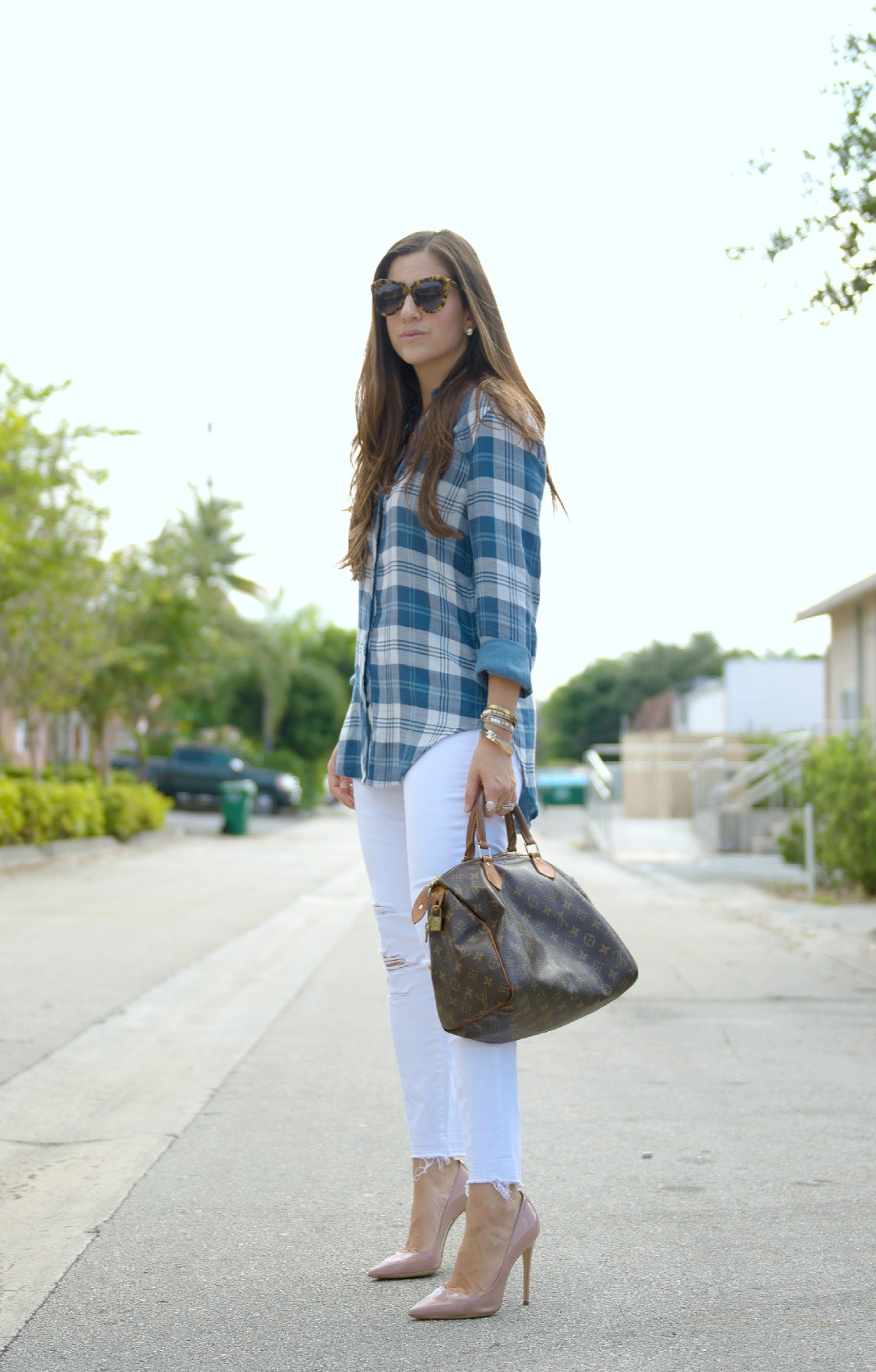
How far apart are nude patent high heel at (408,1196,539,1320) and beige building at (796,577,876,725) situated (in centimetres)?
1765

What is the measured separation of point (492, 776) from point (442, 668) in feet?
0.89

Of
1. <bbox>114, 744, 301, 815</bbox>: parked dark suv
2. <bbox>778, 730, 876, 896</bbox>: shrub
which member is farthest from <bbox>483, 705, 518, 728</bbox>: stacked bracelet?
<bbox>114, 744, 301, 815</bbox>: parked dark suv

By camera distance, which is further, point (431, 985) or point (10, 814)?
point (10, 814)

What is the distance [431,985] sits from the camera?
2.84 metres

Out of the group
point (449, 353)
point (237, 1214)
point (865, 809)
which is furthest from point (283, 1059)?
point (865, 809)

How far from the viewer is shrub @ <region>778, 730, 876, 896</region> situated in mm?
12570

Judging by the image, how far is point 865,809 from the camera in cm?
1236

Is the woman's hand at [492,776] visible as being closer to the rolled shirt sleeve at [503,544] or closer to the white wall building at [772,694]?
the rolled shirt sleeve at [503,544]

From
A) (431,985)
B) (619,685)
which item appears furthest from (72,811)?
(619,685)

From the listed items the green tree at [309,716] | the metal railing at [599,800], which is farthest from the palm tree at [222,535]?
the metal railing at [599,800]

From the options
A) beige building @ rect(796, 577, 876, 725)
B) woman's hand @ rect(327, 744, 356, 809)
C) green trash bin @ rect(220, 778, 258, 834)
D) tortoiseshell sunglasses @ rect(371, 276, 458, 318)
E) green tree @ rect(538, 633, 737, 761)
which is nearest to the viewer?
tortoiseshell sunglasses @ rect(371, 276, 458, 318)

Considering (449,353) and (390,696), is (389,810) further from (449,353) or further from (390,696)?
(449,353)

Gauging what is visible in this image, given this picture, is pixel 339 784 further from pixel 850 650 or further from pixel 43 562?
pixel 850 650

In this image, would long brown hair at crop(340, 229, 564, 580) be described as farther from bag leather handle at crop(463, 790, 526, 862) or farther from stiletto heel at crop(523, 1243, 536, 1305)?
stiletto heel at crop(523, 1243, 536, 1305)
